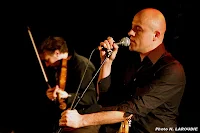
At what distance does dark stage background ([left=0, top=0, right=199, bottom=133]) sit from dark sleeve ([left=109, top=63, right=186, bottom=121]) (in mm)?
1368

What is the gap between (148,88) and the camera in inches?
85.0

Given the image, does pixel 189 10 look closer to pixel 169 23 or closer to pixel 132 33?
pixel 169 23

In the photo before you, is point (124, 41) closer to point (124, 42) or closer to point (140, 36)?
point (124, 42)

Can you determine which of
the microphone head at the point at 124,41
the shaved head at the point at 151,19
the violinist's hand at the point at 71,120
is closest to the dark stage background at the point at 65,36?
the shaved head at the point at 151,19

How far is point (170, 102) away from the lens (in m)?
2.34

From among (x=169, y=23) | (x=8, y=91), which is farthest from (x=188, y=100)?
(x=8, y=91)

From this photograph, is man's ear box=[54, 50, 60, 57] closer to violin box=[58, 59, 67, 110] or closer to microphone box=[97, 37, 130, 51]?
violin box=[58, 59, 67, 110]

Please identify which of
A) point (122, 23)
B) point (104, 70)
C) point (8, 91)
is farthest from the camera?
point (8, 91)

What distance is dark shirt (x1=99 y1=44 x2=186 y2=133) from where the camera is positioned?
2.13m

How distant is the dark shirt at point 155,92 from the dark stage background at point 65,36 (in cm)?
123

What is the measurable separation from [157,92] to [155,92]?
0.06 ft

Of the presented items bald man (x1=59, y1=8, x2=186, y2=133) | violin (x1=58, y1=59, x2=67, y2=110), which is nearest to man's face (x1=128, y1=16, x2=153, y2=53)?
bald man (x1=59, y1=8, x2=186, y2=133)

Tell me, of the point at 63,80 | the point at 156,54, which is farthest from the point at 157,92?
the point at 63,80

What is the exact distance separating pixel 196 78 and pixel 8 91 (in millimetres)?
2893
